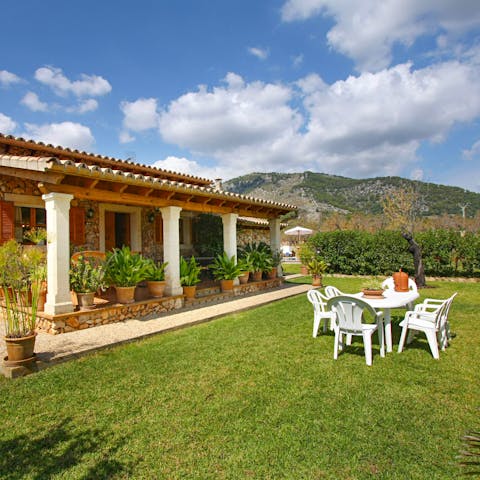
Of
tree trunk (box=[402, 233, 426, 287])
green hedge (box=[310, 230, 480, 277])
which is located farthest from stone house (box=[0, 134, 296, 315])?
tree trunk (box=[402, 233, 426, 287])

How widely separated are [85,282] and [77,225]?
335cm

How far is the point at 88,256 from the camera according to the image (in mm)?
7461

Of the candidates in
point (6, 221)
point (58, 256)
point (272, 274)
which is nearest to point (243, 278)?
point (272, 274)

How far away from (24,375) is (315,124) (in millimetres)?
19133

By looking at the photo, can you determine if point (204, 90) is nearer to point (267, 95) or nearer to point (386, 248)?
point (267, 95)

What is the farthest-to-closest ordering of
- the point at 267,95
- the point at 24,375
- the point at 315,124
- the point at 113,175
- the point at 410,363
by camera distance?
the point at 315,124, the point at 267,95, the point at 113,175, the point at 410,363, the point at 24,375

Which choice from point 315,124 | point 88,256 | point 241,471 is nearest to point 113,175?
point 88,256

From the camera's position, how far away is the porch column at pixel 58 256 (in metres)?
6.32

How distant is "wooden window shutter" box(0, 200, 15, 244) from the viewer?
8.01 m

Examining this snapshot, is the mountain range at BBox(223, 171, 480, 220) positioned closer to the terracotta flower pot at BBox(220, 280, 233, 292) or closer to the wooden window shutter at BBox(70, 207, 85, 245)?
the terracotta flower pot at BBox(220, 280, 233, 292)

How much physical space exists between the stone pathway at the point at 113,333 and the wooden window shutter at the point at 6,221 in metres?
3.21

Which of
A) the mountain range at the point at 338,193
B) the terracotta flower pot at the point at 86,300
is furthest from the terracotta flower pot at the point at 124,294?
the mountain range at the point at 338,193

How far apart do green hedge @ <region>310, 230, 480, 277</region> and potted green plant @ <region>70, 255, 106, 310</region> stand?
12.6m

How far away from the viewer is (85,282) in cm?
686
